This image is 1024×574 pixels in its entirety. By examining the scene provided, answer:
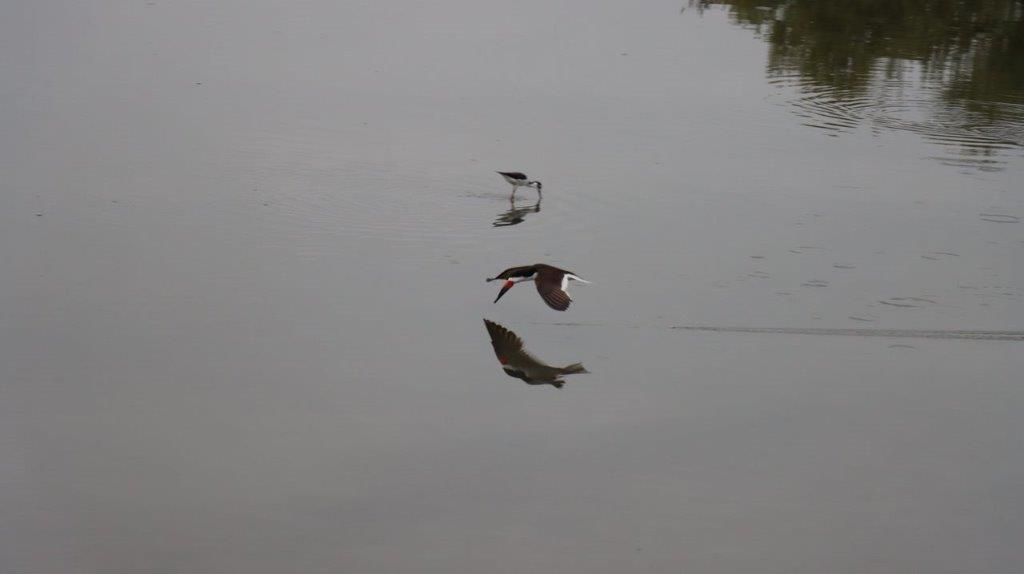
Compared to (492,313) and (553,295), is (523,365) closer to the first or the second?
(553,295)

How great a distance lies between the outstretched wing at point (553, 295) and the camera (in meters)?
7.74

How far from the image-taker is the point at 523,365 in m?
7.33

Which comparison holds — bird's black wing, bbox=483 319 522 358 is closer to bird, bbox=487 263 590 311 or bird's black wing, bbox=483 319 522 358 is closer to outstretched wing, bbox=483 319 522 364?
outstretched wing, bbox=483 319 522 364

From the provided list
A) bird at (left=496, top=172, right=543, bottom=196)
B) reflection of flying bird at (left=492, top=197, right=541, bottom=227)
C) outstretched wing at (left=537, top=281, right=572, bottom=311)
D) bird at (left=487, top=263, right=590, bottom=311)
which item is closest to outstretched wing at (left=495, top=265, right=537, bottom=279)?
bird at (left=487, top=263, right=590, bottom=311)

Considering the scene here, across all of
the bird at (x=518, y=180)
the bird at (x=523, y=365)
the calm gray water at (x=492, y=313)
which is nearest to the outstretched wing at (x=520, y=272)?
the calm gray water at (x=492, y=313)

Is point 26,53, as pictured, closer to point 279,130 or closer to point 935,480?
point 279,130

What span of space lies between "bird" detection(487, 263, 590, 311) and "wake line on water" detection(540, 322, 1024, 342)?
212 millimetres

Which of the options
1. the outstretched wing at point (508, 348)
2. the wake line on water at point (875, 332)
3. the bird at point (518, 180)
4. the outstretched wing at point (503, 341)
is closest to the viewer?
the outstretched wing at point (508, 348)

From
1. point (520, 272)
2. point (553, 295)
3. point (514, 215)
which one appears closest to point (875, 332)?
point (553, 295)

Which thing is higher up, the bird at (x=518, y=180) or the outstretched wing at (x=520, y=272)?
the bird at (x=518, y=180)

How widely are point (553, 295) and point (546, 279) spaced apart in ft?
0.63

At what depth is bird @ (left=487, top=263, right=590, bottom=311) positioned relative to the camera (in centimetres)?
780

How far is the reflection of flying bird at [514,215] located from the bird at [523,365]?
2.15 metres

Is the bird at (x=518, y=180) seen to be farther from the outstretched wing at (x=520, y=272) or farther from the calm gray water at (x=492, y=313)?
the outstretched wing at (x=520, y=272)
